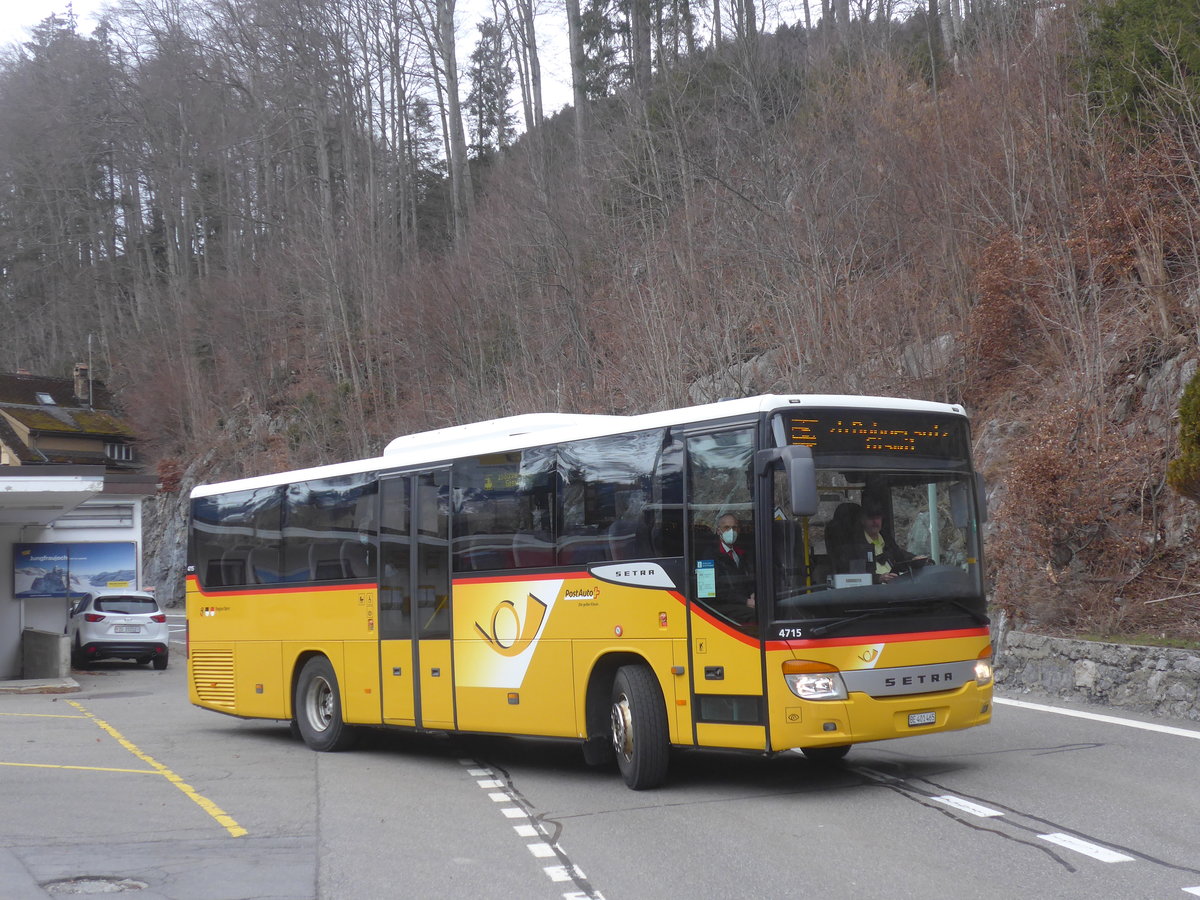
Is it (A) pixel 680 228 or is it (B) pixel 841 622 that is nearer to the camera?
(B) pixel 841 622

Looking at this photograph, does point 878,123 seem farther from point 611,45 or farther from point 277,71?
point 277,71

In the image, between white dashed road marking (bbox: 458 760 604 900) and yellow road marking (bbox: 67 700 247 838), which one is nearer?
white dashed road marking (bbox: 458 760 604 900)

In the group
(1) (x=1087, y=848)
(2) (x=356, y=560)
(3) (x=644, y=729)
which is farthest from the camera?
(2) (x=356, y=560)

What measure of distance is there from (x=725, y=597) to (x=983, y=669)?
2.11 m

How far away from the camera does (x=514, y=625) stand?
10773 mm

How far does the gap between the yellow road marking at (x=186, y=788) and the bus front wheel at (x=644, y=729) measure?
2.88 meters

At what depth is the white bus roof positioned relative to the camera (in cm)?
906

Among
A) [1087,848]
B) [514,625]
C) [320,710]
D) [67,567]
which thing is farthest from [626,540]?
[67,567]

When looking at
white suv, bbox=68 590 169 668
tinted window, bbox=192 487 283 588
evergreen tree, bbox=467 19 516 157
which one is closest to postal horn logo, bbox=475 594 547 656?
tinted window, bbox=192 487 283 588

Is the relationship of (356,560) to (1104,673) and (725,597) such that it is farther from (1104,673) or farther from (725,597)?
(1104,673)

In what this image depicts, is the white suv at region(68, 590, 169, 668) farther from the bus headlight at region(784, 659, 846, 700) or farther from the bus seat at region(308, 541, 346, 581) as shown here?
the bus headlight at region(784, 659, 846, 700)

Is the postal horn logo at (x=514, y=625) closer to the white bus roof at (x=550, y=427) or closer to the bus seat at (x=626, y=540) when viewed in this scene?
the bus seat at (x=626, y=540)

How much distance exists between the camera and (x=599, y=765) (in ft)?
36.4

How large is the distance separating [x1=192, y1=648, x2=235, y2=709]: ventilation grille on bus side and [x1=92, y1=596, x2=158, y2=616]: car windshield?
45.8ft
